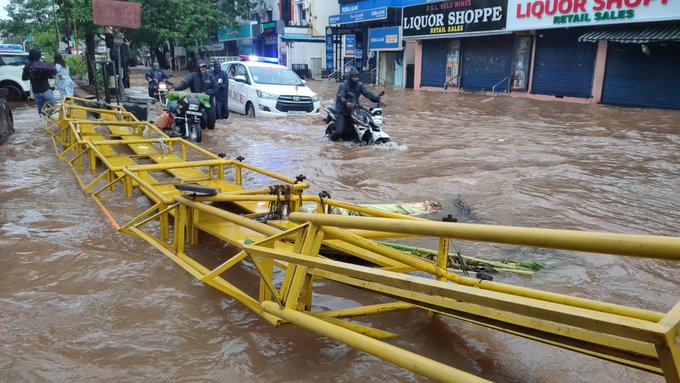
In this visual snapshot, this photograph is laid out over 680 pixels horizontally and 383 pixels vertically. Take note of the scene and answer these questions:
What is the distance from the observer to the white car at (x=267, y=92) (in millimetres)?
13078

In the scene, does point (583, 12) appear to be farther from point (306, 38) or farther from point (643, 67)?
point (306, 38)

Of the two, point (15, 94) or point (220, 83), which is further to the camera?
point (15, 94)

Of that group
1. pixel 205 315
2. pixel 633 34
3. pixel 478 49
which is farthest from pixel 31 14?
pixel 205 315

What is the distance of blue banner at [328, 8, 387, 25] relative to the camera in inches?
1139

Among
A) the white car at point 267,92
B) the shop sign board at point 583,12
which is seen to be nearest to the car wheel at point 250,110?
the white car at point 267,92

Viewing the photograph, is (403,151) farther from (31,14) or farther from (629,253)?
(31,14)

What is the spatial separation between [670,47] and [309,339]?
1704 centimetres

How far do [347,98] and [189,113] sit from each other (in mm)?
3137

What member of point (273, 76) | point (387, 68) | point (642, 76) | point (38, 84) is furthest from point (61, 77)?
point (387, 68)

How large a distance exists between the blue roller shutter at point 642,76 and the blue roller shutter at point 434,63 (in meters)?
8.61

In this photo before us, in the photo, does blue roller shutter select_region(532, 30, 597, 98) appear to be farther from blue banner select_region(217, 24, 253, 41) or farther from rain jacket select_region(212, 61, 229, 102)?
blue banner select_region(217, 24, 253, 41)

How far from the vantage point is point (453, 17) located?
2302cm

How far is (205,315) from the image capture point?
3381 mm

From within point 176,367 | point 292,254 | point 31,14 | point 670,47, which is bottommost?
point 176,367
